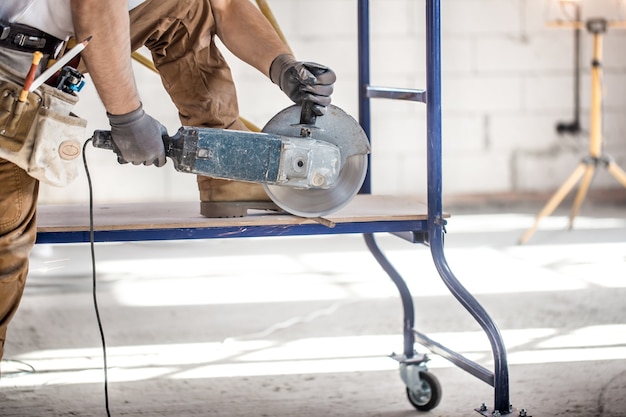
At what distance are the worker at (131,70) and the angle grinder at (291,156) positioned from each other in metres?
0.04

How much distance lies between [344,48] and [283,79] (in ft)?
12.7

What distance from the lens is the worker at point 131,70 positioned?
1.73 meters

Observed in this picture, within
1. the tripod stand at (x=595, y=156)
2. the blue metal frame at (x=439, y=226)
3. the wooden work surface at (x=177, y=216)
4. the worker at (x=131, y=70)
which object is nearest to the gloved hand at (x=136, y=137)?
the worker at (x=131, y=70)

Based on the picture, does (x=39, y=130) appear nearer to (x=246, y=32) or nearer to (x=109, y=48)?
(x=109, y=48)

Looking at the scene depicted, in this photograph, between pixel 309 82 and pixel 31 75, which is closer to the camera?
pixel 31 75

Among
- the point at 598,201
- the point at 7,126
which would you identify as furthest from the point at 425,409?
the point at 598,201

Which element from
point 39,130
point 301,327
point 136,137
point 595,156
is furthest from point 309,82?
point 595,156

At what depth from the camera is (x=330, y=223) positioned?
6.50ft

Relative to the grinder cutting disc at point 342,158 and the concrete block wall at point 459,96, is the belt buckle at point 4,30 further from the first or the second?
the concrete block wall at point 459,96

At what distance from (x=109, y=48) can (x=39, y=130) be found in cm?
20

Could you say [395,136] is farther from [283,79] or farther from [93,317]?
[283,79]

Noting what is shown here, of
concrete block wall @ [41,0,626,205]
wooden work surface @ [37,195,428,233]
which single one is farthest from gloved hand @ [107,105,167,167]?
concrete block wall @ [41,0,626,205]

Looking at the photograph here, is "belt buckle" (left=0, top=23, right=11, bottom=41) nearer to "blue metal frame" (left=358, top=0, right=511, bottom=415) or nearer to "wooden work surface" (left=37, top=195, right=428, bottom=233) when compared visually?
"wooden work surface" (left=37, top=195, right=428, bottom=233)

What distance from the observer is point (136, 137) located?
1.81 metres
